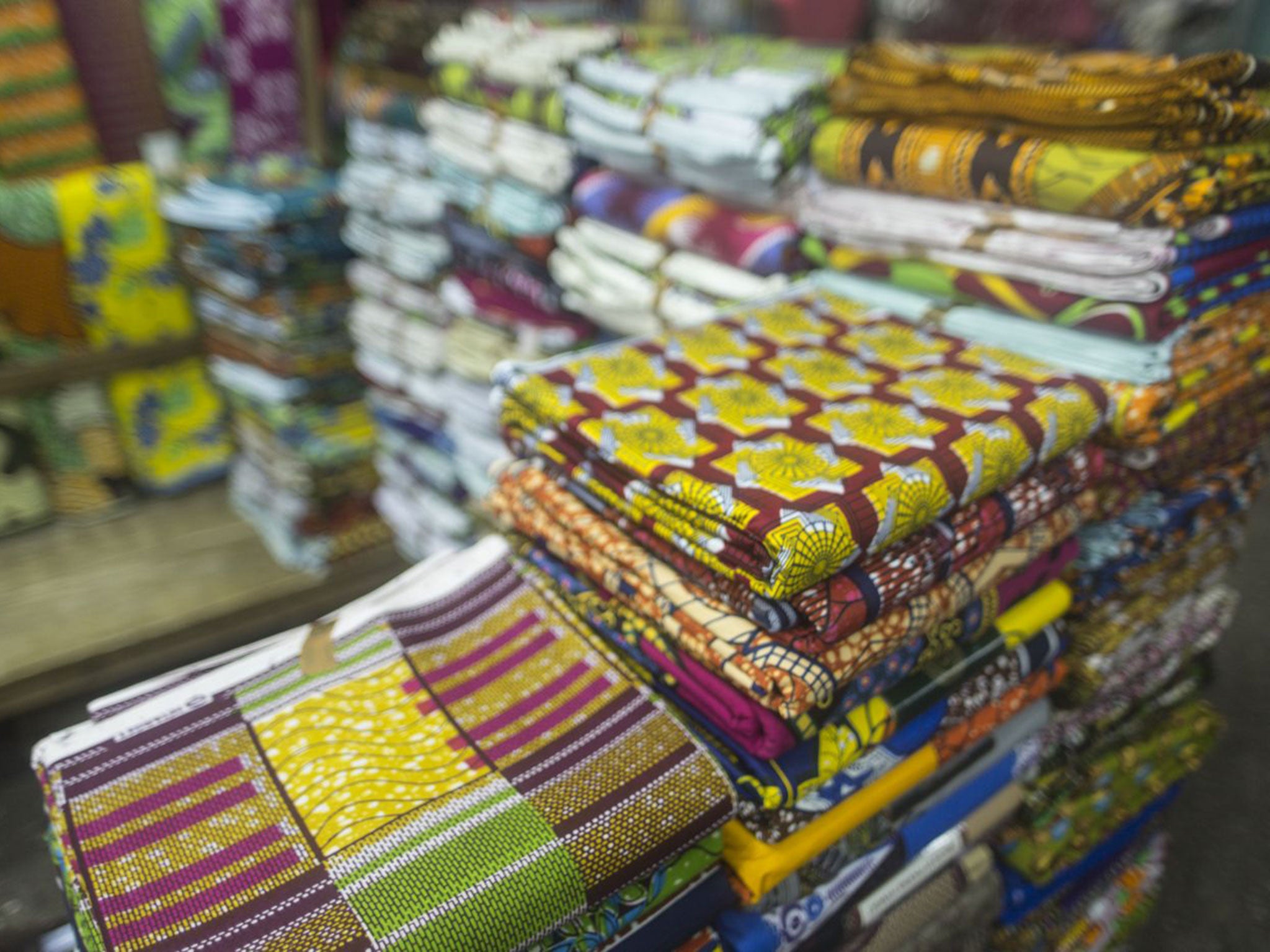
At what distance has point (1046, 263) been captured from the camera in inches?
47.6

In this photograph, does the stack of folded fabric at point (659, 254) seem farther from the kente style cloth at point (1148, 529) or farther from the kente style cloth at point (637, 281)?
the kente style cloth at point (1148, 529)

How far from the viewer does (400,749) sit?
0.85 metres

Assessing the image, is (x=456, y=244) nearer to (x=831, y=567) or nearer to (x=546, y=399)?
(x=546, y=399)

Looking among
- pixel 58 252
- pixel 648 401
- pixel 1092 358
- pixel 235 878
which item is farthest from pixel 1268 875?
pixel 58 252

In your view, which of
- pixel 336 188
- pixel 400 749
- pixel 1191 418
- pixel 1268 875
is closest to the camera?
pixel 400 749

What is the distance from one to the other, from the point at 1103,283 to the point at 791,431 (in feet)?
1.59

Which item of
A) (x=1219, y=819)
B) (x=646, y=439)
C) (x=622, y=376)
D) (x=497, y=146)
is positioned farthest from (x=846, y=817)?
(x=1219, y=819)

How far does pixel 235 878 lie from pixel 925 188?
1209 mm

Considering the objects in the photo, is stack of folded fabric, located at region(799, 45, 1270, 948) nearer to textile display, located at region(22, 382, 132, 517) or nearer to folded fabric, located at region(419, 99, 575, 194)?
folded fabric, located at region(419, 99, 575, 194)

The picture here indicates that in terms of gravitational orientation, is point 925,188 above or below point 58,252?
above

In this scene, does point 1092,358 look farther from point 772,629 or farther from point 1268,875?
point 1268,875

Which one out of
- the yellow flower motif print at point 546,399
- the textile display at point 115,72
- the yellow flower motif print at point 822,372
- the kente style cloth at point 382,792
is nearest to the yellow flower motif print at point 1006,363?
the yellow flower motif print at point 822,372

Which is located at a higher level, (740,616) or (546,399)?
(546,399)

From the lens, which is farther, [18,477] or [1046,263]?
[18,477]
